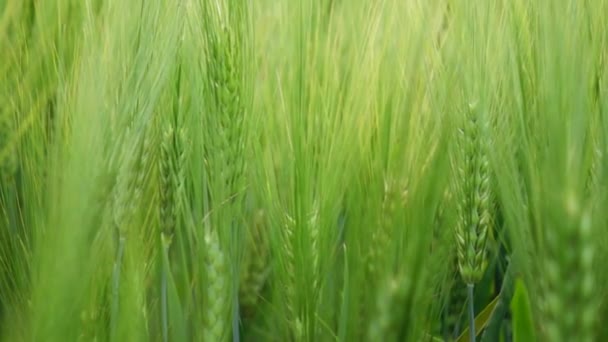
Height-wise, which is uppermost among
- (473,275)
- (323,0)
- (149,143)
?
(323,0)

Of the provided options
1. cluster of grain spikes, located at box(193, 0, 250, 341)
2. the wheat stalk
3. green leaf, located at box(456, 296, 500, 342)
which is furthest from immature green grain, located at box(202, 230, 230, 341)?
green leaf, located at box(456, 296, 500, 342)

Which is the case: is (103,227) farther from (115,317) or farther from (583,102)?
(583,102)

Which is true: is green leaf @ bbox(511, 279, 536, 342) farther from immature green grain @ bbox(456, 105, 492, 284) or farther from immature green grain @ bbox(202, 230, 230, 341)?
immature green grain @ bbox(202, 230, 230, 341)

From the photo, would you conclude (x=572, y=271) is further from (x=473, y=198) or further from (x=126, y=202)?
(x=126, y=202)

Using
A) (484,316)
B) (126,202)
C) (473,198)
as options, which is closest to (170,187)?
(126,202)

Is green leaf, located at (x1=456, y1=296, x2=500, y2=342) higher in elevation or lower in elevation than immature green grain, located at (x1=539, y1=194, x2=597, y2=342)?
lower

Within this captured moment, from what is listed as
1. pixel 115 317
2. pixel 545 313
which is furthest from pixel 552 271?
pixel 115 317

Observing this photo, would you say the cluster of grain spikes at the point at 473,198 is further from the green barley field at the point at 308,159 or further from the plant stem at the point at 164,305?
the plant stem at the point at 164,305
